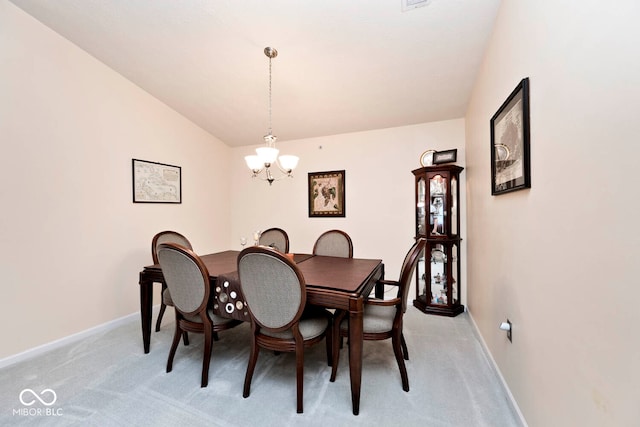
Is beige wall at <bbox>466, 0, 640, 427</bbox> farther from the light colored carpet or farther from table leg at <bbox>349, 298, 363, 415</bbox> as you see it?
table leg at <bbox>349, 298, 363, 415</bbox>

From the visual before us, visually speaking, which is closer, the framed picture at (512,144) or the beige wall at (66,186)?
the framed picture at (512,144)

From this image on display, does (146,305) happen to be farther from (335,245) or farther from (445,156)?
(445,156)

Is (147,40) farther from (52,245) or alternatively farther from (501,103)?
(501,103)

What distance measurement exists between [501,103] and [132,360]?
3.44m

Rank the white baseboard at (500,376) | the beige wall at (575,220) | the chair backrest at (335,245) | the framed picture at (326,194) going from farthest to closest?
the framed picture at (326,194) → the chair backrest at (335,245) → the white baseboard at (500,376) → the beige wall at (575,220)

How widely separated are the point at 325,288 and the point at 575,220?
3.99ft

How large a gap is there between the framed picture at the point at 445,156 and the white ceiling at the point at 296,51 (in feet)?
1.64

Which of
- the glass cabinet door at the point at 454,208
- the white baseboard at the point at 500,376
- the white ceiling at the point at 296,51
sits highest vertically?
the white ceiling at the point at 296,51

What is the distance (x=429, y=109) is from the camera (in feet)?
10.4

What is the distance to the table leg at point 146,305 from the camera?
7.48 ft

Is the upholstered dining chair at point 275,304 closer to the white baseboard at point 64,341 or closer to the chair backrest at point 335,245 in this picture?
the chair backrest at point 335,245

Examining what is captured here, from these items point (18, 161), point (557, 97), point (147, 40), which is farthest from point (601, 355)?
point (18, 161)

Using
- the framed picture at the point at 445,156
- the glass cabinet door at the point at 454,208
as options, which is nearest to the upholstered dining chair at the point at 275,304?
the glass cabinet door at the point at 454,208

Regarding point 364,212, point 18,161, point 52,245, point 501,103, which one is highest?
point 501,103
